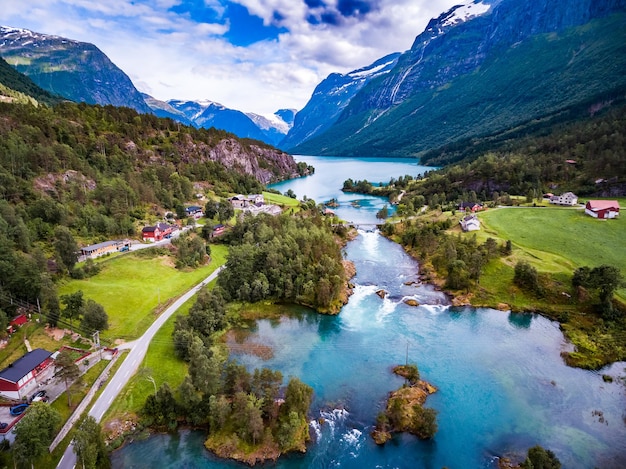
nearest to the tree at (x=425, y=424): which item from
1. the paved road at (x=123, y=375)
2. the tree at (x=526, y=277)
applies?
the paved road at (x=123, y=375)

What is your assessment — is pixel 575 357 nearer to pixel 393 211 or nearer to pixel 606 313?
pixel 606 313

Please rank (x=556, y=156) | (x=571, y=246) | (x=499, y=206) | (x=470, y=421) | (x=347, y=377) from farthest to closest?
(x=556, y=156), (x=499, y=206), (x=571, y=246), (x=347, y=377), (x=470, y=421)

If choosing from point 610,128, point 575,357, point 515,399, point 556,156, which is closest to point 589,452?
point 515,399

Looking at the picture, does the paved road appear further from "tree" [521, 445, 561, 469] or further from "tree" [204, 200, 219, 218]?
"tree" [204, 200, 219, 218]

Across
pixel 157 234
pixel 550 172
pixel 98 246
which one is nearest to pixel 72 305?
pixel 98 246

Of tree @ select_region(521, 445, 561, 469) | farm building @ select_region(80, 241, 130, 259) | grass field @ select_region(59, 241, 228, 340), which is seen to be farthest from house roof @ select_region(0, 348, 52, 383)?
tree @ select_region(521, 445, 561, 469)

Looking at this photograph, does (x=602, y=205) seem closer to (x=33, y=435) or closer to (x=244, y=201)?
(x=244, y=201)

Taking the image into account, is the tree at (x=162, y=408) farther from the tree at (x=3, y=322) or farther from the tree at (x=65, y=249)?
the tree at (x=65, y=249)
